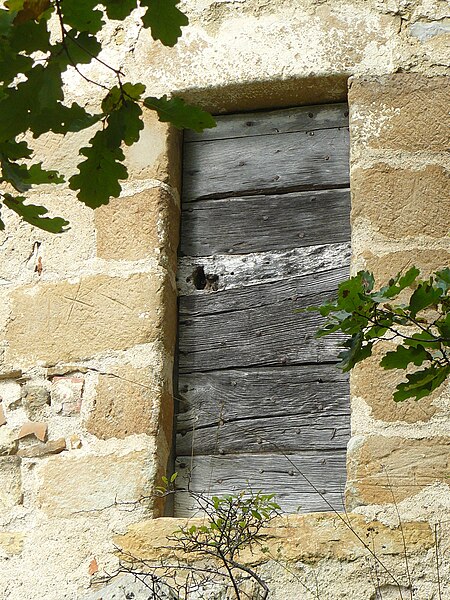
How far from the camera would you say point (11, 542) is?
10.8ft

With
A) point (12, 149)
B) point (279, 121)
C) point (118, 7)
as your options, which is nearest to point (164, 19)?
point (118, 7)

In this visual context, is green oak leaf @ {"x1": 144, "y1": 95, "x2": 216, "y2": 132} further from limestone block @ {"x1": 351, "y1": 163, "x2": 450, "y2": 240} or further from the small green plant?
limestone block @ {"x1": 351, "y1": 163, "x2": 450, "y2": 240}

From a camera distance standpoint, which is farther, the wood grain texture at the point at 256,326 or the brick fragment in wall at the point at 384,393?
the wood grain texture at the point at 256,326

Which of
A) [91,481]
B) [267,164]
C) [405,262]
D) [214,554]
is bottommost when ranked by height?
[214,554]

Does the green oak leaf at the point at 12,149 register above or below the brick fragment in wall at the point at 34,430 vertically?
above

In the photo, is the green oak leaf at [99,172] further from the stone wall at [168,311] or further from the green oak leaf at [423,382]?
the stone wall at [168,311]

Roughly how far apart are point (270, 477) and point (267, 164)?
1.06 metres

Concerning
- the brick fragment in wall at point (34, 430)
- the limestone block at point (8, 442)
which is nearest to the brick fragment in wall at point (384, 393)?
the brick fragment in wall at point (34, 430)

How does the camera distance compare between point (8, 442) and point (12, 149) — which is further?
point (8, 442)

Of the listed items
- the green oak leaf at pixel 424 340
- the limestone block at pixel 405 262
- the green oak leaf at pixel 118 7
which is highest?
the limestone block at pixel 405 262

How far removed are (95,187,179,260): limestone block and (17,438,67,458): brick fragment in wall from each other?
2.03 ft

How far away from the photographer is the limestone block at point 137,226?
3502 millimetres

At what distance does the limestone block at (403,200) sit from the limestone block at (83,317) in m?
0.71

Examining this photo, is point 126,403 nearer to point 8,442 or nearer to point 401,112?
point 8,442
